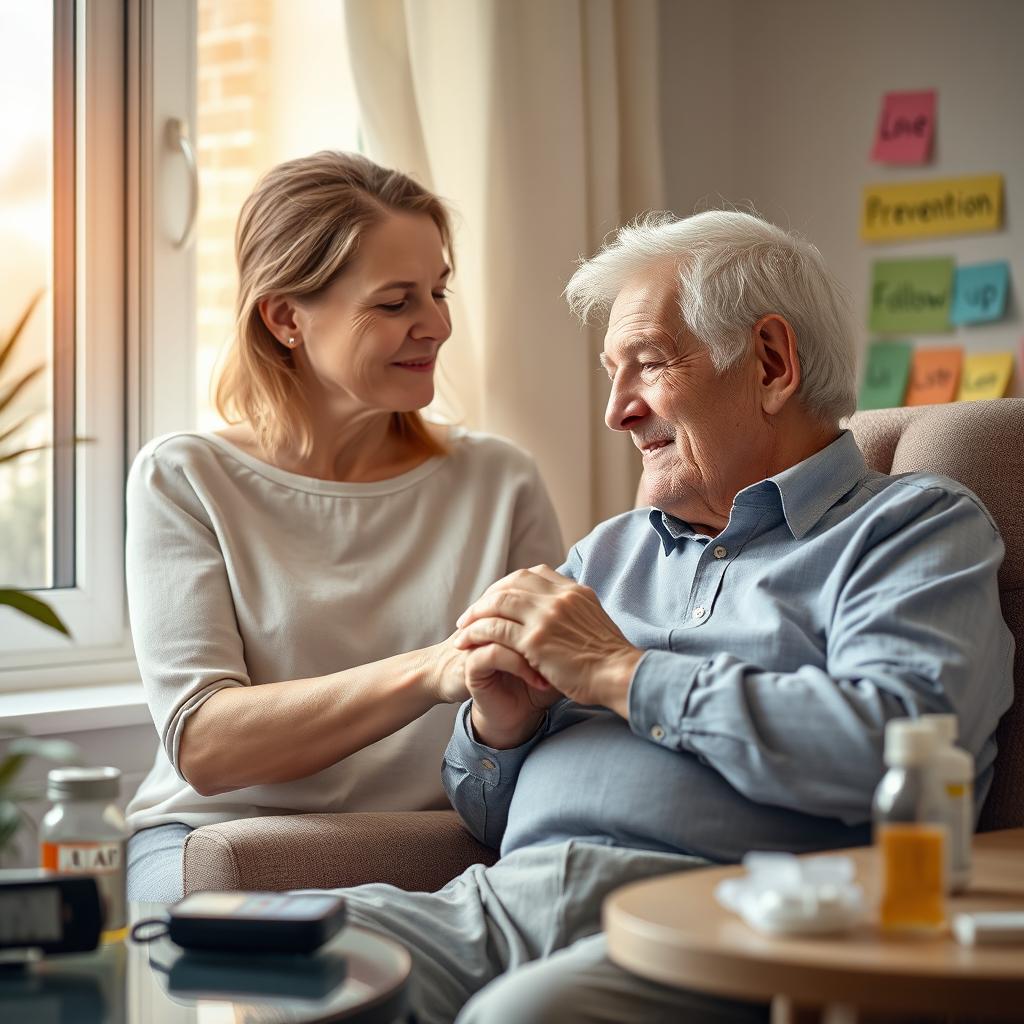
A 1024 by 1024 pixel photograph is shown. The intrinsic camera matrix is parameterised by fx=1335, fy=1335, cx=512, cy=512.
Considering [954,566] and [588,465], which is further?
[588,465]

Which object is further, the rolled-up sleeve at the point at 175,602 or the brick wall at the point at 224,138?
the brick wall at the point at 224,138

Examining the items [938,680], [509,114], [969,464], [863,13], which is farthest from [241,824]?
[863,13]

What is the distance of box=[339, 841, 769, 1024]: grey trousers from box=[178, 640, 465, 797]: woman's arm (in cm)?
26

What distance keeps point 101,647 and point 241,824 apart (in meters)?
0.87

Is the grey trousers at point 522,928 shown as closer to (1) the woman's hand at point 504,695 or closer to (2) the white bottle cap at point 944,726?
(1) the woman's hand at point 504,695

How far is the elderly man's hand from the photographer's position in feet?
4.60

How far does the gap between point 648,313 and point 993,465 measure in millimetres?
457

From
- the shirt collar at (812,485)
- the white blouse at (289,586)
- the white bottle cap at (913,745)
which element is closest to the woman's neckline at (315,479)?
the white blouse at (289,586)

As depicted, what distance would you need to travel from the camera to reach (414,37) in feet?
7.75

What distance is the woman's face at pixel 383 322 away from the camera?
6.51 feet

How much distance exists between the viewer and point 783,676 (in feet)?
4.32

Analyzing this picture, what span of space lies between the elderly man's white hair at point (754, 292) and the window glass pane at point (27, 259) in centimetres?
121

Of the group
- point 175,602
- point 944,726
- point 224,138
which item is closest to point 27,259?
point 224,138

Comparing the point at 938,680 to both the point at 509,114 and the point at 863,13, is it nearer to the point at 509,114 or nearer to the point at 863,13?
the point at 509,114
